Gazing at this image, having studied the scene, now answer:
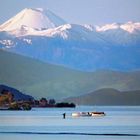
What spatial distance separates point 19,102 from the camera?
143 metres

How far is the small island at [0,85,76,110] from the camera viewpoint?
137 m

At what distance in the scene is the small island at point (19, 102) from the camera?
449 feet

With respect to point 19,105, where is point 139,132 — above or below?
below

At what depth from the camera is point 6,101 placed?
14500 centimetres

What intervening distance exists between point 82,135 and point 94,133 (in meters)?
2.08

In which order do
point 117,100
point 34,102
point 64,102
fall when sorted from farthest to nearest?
point 117,100
point 64,102
point 34,102

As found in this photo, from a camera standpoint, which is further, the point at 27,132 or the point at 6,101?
the point at 6,101
